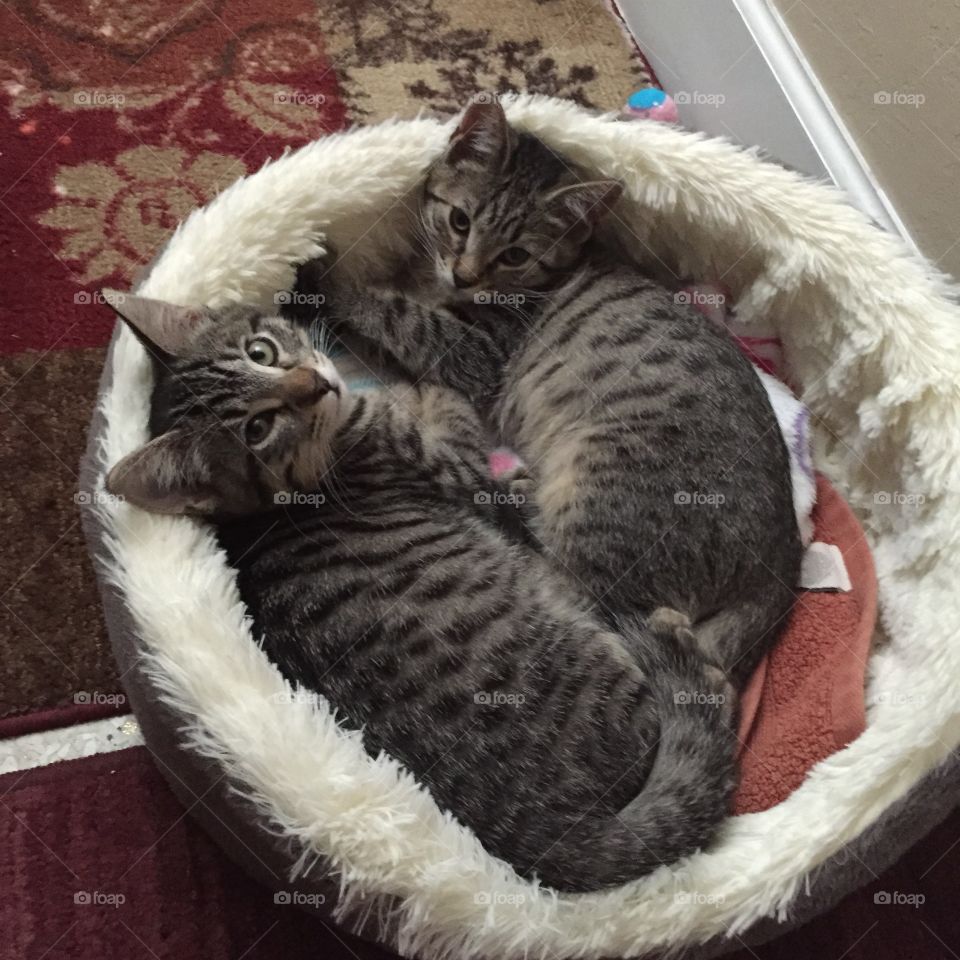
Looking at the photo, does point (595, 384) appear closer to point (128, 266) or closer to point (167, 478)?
point (167, 478)

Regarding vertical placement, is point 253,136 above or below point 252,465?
above

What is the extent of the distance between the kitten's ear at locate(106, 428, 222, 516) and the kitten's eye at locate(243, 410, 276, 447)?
0.09 metres

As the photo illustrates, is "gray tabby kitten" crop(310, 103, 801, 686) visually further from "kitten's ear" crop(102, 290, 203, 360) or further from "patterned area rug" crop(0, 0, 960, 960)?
"patterned area rug" crop(0, 0, 960, 960)

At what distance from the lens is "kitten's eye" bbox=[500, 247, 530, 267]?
5.24 ft

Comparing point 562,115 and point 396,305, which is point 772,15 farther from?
point 396,305

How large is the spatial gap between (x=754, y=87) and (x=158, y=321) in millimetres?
1383

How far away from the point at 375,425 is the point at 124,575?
1.53ft

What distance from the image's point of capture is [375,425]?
145 centimetres

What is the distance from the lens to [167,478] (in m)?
1.20

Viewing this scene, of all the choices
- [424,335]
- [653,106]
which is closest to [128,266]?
[424,335]

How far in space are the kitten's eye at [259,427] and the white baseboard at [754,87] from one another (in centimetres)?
115

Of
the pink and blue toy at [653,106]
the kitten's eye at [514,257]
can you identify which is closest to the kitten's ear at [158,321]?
the kitten's eye at [514,257]

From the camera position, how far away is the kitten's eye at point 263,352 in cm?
135

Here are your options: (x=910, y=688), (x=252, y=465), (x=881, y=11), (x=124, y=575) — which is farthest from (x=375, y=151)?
(x=910, y=688)
